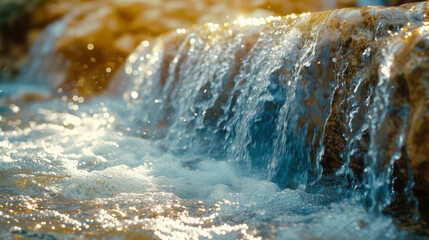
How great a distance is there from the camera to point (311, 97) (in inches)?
103

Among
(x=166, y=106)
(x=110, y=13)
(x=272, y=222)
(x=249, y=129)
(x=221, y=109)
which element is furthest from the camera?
(x=110, y=13)

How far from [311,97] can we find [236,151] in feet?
2.71

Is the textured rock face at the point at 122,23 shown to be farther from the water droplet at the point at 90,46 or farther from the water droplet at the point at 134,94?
the water droplet at the point at 134,94

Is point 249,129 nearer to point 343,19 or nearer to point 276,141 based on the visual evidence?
point 276,141

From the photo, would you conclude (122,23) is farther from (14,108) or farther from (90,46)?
(14,108)

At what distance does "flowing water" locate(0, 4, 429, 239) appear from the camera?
1.97 metres

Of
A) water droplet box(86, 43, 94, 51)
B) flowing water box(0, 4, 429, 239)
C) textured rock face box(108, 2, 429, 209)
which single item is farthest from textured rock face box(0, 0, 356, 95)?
textured rock face box(108, 2, 429, 209)

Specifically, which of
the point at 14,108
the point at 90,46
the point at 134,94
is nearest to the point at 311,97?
the point at 134,94

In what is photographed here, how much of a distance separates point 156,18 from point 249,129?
3506mm

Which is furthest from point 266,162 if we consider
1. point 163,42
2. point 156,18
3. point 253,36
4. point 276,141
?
point 156,18

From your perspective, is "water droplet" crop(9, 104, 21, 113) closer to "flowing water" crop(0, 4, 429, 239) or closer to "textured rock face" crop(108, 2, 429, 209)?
"flowing water" crop(0, 4, 429, 239)

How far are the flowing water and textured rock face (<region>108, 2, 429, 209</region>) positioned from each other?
1 cm

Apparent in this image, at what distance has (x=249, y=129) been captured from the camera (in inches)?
Result: 122

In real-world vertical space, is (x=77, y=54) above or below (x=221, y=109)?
above
